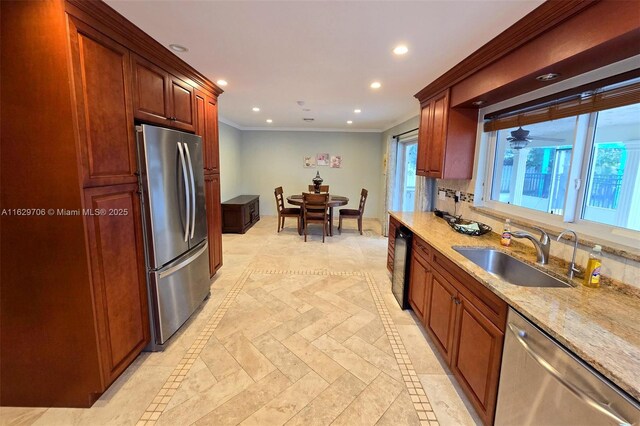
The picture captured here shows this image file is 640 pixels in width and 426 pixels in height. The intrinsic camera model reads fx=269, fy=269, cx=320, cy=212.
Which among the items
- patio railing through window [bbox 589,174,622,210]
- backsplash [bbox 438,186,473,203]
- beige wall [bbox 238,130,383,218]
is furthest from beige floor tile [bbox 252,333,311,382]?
beige wall [bbox 238,130,383,218]

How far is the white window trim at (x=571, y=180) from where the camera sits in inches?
58.6

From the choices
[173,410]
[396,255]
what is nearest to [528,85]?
[396,255]

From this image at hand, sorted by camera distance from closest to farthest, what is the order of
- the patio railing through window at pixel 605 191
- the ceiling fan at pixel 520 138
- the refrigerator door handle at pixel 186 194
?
the patio railing through window at pixel 605 191, the refrigerator door handle at pixel 186 194, the ceiling fan at pixel 520 138

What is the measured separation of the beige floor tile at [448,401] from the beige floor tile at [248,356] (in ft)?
3.56

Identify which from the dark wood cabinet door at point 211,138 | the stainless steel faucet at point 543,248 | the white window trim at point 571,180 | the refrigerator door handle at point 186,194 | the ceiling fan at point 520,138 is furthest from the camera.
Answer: the dark wood cabinet door at point 211,138

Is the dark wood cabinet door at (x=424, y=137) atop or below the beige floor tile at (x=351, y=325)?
atop

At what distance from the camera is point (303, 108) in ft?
14.6

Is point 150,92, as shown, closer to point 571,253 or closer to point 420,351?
point 420,351

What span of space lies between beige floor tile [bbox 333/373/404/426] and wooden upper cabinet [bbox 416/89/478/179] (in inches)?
79.7

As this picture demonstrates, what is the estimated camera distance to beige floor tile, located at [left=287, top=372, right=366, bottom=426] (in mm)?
1551

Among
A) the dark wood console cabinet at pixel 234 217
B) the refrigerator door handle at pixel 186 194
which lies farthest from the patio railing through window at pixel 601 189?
the dark wood console cabinet at pixel 234 217

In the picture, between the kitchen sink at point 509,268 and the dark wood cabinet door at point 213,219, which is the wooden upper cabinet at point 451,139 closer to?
the kitchen sink at point 509,268

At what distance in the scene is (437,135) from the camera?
9.67 feet

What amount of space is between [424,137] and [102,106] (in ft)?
10.1
